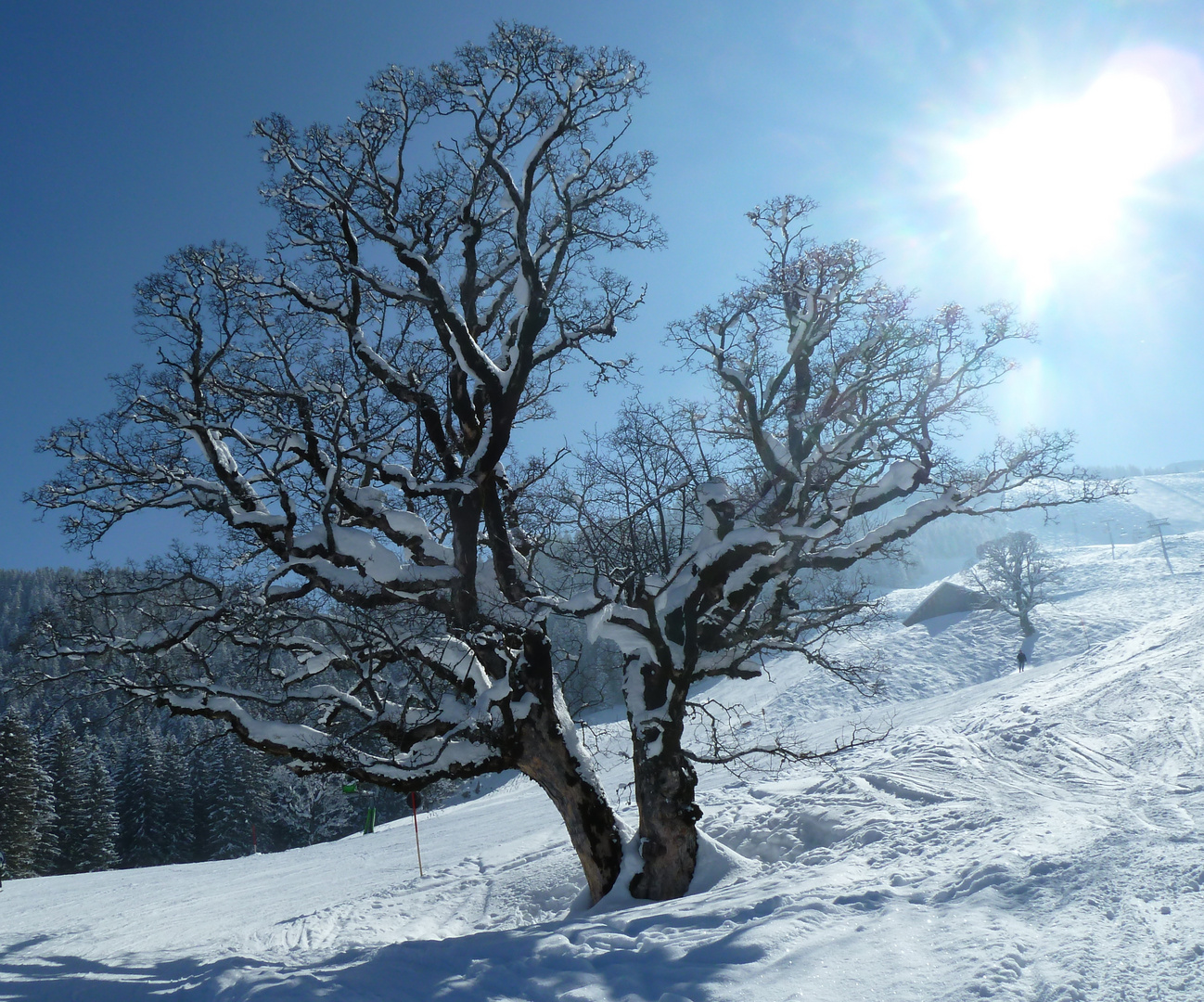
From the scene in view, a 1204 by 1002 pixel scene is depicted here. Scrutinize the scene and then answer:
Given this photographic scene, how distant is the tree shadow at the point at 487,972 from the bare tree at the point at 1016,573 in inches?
1760

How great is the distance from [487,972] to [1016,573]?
4679 cm

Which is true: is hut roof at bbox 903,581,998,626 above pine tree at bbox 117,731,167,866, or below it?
above

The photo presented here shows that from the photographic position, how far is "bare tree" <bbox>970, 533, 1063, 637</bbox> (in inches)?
1729

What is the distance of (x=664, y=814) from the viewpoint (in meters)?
8.43

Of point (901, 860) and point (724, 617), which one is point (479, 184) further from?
point (901, 860)

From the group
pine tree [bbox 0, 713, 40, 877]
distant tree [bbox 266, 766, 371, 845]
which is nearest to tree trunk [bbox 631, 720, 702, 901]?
pine tree [bbox 0, 713, 40, 877]

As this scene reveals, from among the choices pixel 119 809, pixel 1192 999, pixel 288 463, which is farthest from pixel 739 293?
pixel 119 809

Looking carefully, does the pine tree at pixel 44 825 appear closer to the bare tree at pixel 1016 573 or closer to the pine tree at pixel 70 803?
the pine tree at pixel 70 803

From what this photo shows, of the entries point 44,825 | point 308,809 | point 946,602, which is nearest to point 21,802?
point 44,825

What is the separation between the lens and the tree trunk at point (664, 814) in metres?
8.27

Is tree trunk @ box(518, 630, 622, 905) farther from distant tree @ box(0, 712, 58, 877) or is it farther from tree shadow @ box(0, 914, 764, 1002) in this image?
distant tree @ box(0, 712, 58, 877)

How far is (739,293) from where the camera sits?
9594mm

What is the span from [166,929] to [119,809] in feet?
147

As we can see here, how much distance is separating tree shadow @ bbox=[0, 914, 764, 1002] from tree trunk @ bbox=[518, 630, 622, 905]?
1.56m
